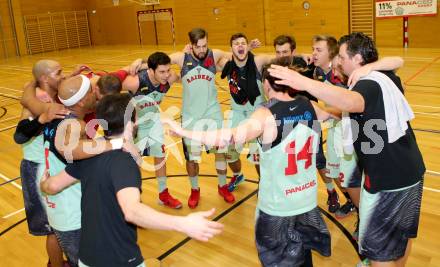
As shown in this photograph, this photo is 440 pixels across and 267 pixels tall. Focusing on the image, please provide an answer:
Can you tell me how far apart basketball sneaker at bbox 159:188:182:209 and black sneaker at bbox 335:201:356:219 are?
7.14 ft

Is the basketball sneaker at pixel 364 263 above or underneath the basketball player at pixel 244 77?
underneath

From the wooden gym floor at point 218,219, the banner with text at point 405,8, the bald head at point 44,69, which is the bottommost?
→ the wooden gym floor at point 218,219

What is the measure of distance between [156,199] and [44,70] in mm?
2978

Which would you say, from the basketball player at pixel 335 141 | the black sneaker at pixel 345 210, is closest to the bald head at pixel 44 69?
the basketball player at pixel 335 141

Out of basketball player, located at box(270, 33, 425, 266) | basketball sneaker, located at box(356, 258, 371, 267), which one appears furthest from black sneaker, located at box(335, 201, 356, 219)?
basketball player, located at box(270, 33, 425, 266)

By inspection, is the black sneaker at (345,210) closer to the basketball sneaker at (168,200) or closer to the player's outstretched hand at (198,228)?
the basketball sneaker at (168,200)

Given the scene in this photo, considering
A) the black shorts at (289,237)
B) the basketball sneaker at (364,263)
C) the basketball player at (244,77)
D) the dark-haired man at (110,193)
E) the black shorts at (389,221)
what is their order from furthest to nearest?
the basketball player at (244,77) → the basketball sneaker at (364,263) → the black shorts at (289,237) → the black shorts at (389,221) → the dark-haired man at (110,193)

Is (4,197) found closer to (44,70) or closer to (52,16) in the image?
(44,70)

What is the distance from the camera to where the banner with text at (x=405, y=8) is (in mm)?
16047

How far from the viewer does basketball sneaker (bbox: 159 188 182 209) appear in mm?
6090

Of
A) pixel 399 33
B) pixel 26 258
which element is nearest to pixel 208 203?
pixel 26 258

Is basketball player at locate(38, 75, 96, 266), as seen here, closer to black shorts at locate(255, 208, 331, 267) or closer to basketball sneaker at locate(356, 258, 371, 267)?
black shorts at locate(255, 208, 331, 267)

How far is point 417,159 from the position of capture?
341cm

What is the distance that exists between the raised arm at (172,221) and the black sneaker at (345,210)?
3.56m
